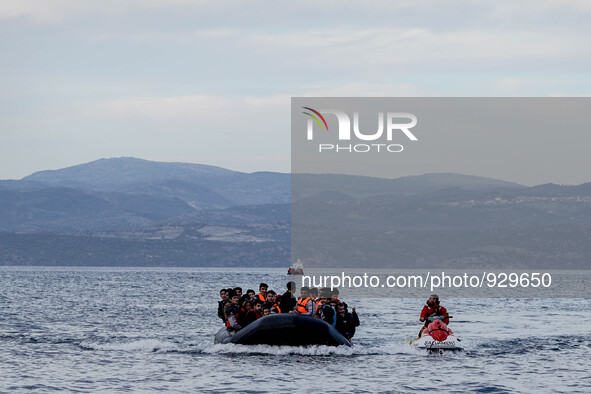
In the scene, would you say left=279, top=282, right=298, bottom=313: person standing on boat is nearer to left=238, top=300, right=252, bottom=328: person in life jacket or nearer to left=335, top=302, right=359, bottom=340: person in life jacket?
left=238, top=300, right=252, bottom=328: person in life jacket

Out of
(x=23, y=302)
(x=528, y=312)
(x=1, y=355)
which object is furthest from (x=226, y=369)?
(x=23, y=302)

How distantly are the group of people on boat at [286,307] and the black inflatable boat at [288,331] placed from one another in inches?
23.5

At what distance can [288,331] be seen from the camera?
110 ft

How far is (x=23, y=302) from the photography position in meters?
74.9

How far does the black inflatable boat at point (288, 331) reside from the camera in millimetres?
33500

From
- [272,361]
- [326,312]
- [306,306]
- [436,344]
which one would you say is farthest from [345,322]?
[272,361]

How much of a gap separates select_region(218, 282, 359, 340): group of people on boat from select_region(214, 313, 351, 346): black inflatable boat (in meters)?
0.60

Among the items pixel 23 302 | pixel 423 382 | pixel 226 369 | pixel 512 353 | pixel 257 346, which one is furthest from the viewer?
pixel 23 302

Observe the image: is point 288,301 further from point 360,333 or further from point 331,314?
point 360,333

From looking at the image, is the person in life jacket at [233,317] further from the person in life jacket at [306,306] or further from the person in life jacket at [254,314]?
the person in life jacket at [306,306]

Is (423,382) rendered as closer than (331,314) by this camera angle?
Yes

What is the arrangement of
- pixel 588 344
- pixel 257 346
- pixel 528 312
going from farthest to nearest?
1. pixel 528 312
2. pixel 588 344
3. pixel 257 346

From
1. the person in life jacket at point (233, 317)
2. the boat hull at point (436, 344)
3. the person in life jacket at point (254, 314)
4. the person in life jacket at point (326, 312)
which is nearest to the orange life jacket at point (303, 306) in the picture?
the person in life jacket at point (326, 312)

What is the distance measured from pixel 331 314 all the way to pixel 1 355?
37.7ft
